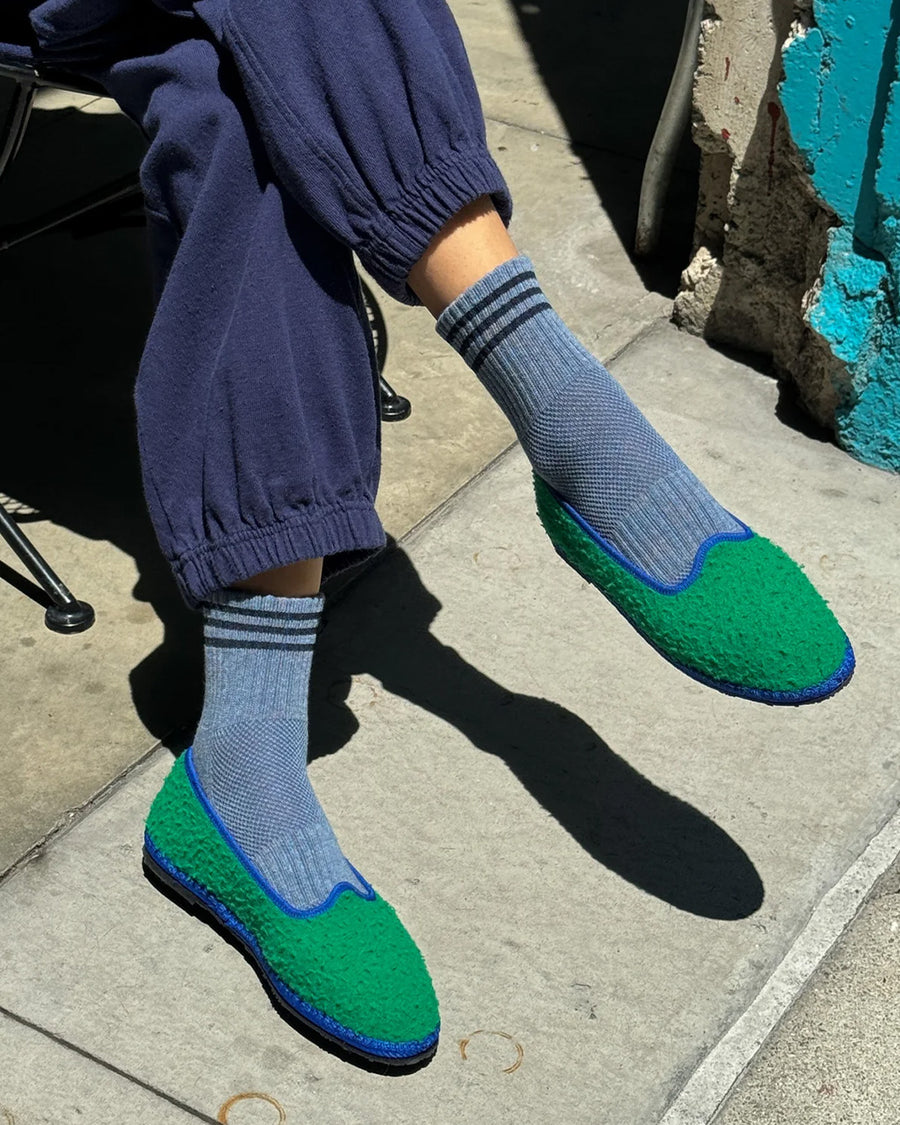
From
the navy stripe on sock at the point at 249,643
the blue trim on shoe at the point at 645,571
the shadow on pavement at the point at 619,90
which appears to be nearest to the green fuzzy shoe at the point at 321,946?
the navy stripe on sock at the point at 249,643

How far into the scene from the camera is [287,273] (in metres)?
1.69

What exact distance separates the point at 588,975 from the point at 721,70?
67.7 inches

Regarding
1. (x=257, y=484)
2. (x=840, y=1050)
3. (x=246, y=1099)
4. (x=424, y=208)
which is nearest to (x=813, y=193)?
(x=424, y=208)

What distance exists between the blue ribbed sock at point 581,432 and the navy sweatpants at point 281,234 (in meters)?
0.11

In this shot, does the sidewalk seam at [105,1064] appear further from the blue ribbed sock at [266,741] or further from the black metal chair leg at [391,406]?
the black metal chair leg at [391,406]

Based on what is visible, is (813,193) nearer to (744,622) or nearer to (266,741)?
(744,622)

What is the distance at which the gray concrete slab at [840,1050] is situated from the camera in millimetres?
1729

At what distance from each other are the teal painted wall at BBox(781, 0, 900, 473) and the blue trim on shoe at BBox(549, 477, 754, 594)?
1058 millimetres

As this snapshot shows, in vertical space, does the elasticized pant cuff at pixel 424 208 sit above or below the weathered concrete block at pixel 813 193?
above

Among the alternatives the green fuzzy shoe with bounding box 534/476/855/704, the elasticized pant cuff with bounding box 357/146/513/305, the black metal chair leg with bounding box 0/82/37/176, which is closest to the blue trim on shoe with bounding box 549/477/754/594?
the green fuzzy shoe with bounding box 534/476/855/704

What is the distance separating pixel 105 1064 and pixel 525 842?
610 mm

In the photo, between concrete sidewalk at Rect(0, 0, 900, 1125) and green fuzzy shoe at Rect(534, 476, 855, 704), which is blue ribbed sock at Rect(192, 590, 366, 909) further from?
green fuzzy shoe at Rect(534, 476, 855, 704)

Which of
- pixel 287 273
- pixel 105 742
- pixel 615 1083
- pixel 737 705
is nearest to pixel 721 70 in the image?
pixel 737 705

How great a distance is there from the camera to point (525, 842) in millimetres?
Result: 2055
